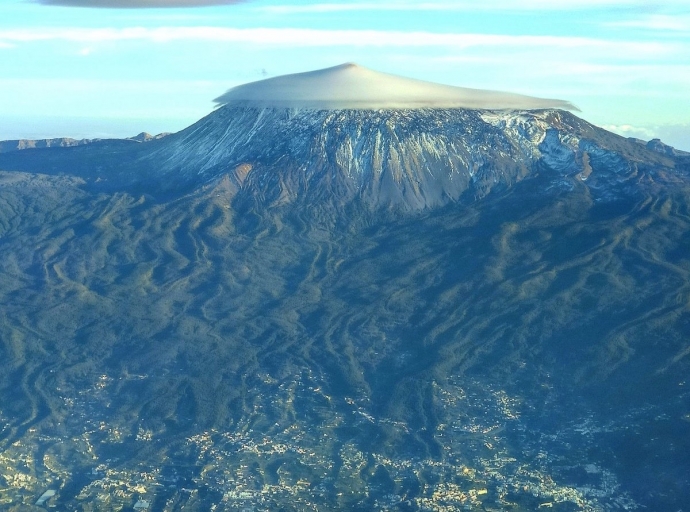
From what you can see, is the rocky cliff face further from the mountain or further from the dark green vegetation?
the dark green vegetation

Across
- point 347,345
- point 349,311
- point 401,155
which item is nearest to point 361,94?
point 401,155

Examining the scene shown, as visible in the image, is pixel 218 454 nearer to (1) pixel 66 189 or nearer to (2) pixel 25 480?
(2) pixel 25 480

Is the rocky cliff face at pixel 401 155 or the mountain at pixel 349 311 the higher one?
the rocky cliff face at pixel 401 155

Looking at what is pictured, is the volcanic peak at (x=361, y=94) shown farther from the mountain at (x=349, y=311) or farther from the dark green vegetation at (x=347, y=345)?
the dark green vegetation at (x=347, y=345)

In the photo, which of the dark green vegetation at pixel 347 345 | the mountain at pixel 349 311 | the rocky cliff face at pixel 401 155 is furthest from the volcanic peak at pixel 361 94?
the dark green vegetation at pixel 347 345

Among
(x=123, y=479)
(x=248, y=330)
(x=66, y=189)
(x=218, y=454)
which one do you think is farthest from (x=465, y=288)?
(x=66, y=189)

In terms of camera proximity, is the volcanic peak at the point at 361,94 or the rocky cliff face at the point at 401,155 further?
the volcanic peak at the point at 361,94

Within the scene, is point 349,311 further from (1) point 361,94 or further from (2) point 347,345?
(1) point 361,94

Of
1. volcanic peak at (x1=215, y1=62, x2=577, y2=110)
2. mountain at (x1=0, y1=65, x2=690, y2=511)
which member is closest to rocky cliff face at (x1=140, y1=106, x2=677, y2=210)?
mountain at (x1=0, y1=65, x2=690, y2=511)
